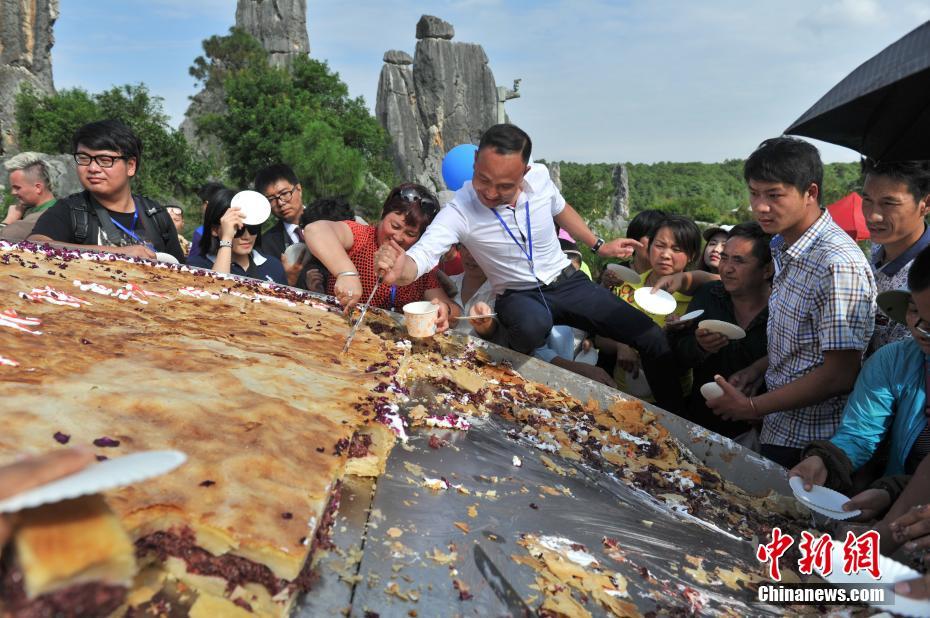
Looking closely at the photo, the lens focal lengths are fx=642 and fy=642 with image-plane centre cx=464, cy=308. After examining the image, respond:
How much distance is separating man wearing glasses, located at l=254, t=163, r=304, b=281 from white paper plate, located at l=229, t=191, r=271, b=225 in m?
1.01

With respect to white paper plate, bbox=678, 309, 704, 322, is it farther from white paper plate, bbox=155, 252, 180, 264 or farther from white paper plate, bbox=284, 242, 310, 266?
white paper plate, bbox=155, 252, 180, 264

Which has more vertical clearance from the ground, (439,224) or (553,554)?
(439,224)

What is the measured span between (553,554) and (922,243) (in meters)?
2.86

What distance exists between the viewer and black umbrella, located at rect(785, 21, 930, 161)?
238cm

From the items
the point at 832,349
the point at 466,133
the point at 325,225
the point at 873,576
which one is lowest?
the point at 873,576

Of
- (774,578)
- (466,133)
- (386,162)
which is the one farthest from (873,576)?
(466,133)

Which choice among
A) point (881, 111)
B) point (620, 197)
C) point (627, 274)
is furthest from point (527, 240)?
point (620, 197)

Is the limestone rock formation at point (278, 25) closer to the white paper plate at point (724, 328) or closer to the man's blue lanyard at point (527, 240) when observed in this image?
the man's blue lanyard at point (527, 240)

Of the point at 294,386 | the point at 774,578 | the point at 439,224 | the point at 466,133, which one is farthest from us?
the point at 466,133

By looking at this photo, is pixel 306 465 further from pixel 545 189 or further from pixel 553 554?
pixel 545 189

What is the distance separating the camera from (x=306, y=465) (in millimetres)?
1985

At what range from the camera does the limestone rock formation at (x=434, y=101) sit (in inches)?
1670

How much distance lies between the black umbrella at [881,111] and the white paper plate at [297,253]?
3.79m

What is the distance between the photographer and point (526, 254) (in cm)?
428
